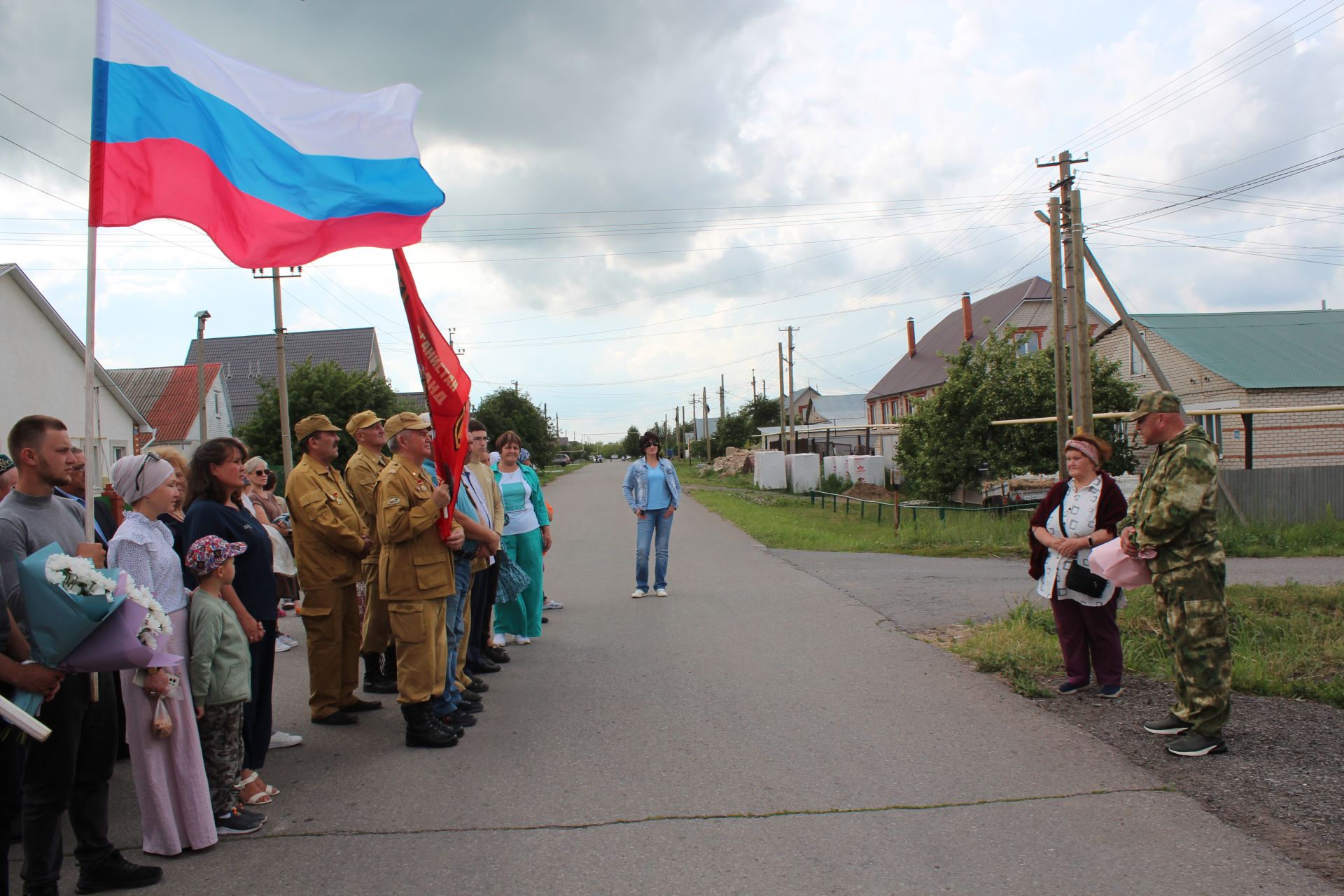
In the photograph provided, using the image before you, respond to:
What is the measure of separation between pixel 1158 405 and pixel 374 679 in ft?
18.7

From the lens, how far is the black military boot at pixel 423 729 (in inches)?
198

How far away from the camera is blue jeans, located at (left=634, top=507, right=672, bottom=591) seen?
10.3 m

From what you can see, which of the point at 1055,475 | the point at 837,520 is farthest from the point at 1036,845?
the point at 1055,475

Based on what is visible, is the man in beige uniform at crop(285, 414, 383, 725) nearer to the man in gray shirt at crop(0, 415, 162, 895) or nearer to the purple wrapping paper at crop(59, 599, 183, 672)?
the man in gray shirt at crop(0, 415, 162, 895)

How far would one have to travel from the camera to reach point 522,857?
11.7 feet

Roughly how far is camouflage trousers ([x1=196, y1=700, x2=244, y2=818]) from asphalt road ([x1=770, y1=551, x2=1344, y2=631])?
5959 mm

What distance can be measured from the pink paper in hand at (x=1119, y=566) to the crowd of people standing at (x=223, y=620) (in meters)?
3.90

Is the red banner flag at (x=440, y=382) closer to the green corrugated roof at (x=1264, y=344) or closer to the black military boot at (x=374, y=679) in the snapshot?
the black military boot at (x=374, y=679)

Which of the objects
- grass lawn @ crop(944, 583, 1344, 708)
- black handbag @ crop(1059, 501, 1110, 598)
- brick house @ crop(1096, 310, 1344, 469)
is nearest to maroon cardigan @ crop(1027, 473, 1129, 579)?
black handbag @ crop(1059, 501, 1110, 598)

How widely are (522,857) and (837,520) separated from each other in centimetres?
1795

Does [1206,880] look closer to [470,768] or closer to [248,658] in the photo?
[470,768]

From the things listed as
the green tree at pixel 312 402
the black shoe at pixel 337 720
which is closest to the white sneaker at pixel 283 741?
the black shoe at pixel 337 720

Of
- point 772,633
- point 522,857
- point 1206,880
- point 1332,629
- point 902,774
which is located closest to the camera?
point 1206,880

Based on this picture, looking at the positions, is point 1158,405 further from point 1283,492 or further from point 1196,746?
point 1283,492
